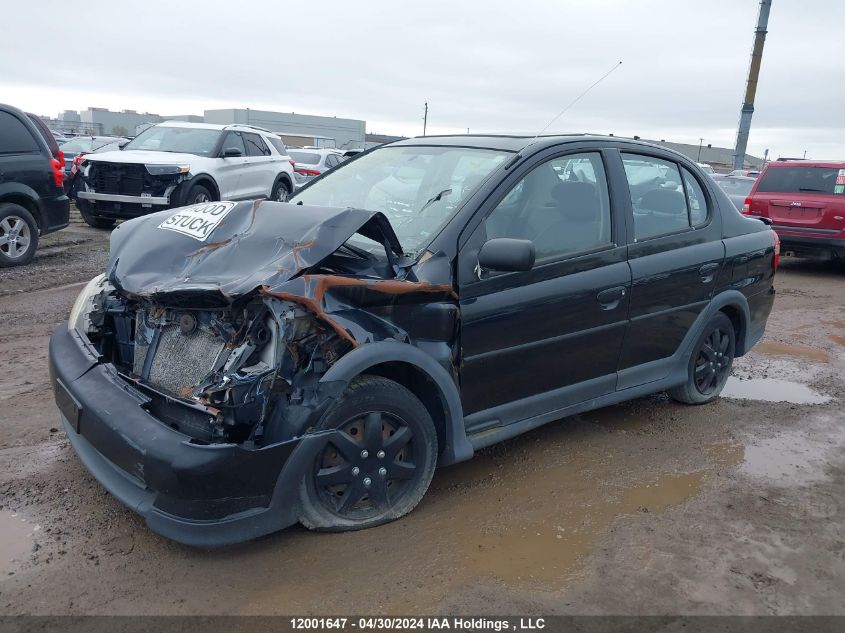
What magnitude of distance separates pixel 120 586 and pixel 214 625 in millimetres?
474

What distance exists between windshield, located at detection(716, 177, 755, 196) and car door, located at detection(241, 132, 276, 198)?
10078 millimetres

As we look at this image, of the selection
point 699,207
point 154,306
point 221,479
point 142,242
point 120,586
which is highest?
point 699,207

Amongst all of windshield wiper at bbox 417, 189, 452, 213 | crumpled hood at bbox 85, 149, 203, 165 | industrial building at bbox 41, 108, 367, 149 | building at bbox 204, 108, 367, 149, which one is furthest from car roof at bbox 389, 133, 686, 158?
industrial building at bbox 41, 108, 367, 149

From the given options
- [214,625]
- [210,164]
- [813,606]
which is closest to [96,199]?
[210,164]

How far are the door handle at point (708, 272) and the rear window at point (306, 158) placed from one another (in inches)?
Answer: 604

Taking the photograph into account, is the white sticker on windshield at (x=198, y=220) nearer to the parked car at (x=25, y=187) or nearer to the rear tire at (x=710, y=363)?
the rear tire at (x=710, y=363)

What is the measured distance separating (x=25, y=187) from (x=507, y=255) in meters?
7.68

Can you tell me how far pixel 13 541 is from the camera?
3.06 m

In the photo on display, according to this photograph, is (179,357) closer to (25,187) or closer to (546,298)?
(546,298)

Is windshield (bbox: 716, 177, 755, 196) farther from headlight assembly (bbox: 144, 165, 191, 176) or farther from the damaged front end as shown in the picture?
the damaged front end

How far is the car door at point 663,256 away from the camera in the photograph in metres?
4.28

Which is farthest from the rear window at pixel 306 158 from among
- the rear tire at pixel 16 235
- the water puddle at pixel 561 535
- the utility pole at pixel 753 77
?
the water puddle at pixel 561 535

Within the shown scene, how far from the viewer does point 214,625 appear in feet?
8.53

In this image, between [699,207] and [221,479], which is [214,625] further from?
[699,207]
